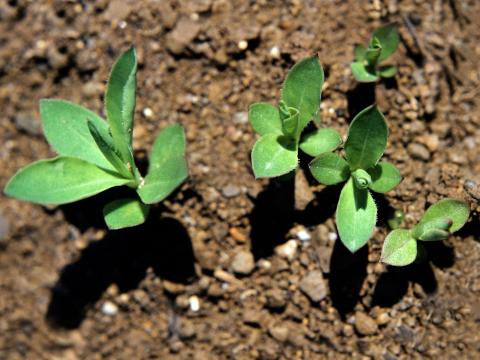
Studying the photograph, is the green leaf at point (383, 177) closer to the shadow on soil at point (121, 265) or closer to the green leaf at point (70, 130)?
the shadow on soil at point (121, 265)

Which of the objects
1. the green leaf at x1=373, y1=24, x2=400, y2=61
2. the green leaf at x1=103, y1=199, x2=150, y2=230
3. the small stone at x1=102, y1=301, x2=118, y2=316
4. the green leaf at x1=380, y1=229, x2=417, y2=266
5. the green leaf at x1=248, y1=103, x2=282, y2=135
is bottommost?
the small stone at x1=102, y1=301, x2=118, y2=316

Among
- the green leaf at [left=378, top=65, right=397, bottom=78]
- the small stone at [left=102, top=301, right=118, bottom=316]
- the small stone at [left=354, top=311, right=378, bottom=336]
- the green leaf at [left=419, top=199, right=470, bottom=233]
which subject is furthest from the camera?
the small stone at [left=102, top=301, right=118, bottom=316]

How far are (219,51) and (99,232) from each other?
112 cm

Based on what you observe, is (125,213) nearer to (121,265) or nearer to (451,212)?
(121,265)

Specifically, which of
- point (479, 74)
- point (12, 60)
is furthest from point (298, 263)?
point (12, 60)

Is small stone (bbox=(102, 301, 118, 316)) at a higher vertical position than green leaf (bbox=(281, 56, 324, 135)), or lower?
lower

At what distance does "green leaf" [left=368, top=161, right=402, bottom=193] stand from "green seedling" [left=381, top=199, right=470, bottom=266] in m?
0.21

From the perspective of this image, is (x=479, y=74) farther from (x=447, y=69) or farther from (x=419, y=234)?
(x=419, y=234)

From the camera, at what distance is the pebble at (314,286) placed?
2.53m

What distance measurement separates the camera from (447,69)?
2756mm

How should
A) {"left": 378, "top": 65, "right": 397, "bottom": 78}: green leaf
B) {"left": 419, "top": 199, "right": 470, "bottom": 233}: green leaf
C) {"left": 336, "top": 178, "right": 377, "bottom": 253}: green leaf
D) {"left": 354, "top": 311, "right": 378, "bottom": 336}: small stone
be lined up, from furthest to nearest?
{"left": 378, "top": 65, "right": 397, "bottom": 78}: green leaf, {"left": 354, "top": 311, "right": 378, "bottom": 336}: small stone, {"left": 419, "top": 199, "right": 470, "bottom": 233}: green leaf, {"left": 336, "top": 178, "right": 377, "bottom": 253}: green leaf

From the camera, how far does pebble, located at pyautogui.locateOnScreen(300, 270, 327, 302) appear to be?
2529mm

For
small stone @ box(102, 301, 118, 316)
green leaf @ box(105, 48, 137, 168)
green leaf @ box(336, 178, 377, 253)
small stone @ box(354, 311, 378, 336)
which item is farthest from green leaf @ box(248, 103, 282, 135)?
small stone @ box(102, 301, 118, 316)

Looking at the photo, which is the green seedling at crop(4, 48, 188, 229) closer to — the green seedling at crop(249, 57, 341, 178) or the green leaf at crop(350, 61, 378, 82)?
the green seedling at crop(249, 57, 341, 178)
